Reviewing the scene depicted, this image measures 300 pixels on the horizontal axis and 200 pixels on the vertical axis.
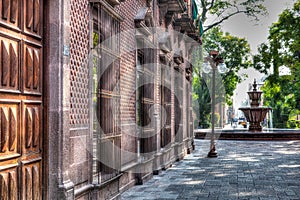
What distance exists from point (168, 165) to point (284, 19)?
54.3 ft

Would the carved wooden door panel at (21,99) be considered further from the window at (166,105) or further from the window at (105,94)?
the window at (166,105)

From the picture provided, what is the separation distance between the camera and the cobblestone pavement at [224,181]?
870 cm

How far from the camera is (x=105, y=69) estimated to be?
7.58m

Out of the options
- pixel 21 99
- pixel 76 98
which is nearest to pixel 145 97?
pixel 76 98

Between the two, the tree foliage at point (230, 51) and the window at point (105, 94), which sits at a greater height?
the tree foliage at point (230, 51)

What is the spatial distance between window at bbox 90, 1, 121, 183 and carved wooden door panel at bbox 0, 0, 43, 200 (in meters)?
1.73

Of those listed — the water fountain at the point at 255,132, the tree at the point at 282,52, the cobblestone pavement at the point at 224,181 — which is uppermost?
the tree at the point at 282,52

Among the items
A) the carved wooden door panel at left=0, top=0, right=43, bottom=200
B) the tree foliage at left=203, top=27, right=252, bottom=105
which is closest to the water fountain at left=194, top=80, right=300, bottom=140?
the tree foliage at left=203, top=27, right=252, bottom=105

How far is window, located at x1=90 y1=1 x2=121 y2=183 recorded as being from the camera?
727 centimetres

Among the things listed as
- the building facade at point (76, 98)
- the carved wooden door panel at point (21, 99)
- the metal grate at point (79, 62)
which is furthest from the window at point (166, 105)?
the carved wooden door panel at point (21, 99)

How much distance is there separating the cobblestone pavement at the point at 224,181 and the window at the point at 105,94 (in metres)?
1.12

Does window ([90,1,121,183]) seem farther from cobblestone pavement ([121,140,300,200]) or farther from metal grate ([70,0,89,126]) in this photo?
cobblestone pavement ([121,140,300,200])

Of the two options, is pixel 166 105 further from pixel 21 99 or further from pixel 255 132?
pixel 255 132

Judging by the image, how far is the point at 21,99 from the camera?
16.2 feet
